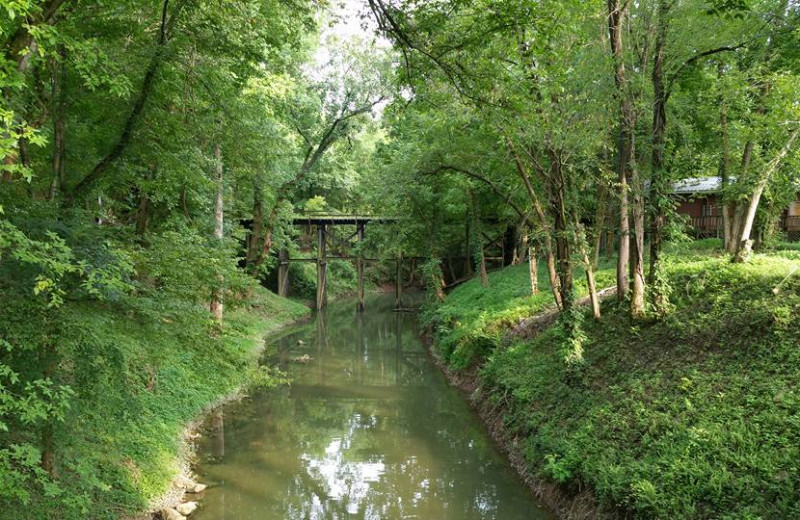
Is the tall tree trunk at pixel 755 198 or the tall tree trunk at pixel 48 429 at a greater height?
the tall tree trunk at pixel 755 198

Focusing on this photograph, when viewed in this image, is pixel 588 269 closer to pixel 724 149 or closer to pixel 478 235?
pixel 724 149

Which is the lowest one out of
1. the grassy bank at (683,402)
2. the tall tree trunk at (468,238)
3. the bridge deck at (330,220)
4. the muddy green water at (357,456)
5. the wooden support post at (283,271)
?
→ the muddy green water at (357,456)

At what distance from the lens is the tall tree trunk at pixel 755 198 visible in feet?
27.5

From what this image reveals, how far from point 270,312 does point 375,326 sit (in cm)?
500

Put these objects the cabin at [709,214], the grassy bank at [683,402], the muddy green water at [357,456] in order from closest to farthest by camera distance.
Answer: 1. the grassy bank at [683,402]
2. the muddy green water at [357,456]
3. the cabin at [709,214]

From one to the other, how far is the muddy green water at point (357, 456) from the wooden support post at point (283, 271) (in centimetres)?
1182

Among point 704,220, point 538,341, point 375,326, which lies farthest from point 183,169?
point 704,220

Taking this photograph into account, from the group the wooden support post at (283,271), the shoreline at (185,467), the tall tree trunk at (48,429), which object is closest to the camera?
the tall tree trunk at (48,429)

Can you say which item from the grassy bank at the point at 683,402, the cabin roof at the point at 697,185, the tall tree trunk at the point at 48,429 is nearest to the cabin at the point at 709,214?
the cabin roof at the point at 697,185

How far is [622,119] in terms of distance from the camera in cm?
875

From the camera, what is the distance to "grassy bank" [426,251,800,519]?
17.5 ft

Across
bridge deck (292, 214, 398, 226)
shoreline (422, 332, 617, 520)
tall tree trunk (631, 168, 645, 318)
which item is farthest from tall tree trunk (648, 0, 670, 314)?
bridge deck (292, 214, 398, 226)

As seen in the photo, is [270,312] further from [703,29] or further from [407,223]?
[703,29]

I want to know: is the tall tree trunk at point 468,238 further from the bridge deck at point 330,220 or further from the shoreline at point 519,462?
the shoreline at point 519,462
